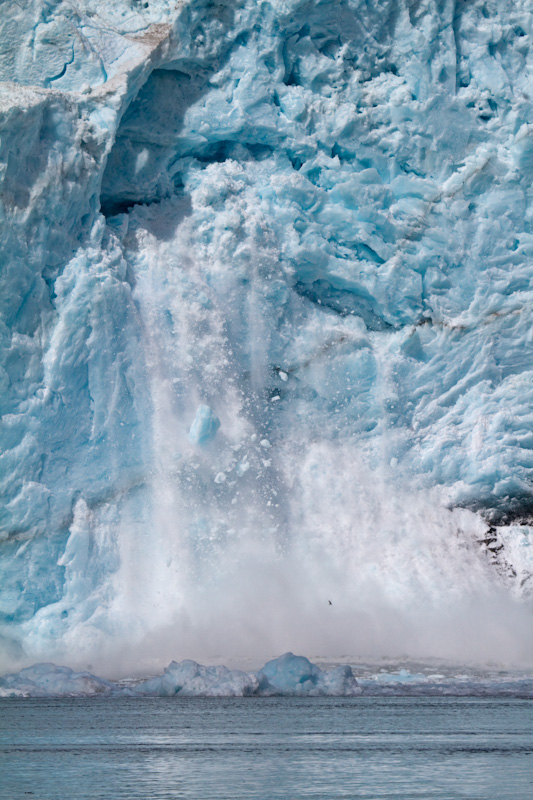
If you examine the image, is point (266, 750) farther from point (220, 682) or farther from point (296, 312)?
point (296, 312)

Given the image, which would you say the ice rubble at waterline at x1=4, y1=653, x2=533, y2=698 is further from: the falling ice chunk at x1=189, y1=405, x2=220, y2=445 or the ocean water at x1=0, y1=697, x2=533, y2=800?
the falling ice chunk at x1=189, y1=405, x2=220, y2=445

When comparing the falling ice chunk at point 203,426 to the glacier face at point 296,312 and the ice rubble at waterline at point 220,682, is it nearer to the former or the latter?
the glacier face at point 296,312

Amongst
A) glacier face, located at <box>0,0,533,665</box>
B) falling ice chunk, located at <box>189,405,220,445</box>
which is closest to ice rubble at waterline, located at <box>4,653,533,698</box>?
glacier face, located at <box>0,0,533,665</box>

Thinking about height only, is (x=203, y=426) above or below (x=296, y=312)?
below

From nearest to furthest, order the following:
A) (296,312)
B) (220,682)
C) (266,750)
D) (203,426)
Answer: (266,750), (220,682), (203,426), (296,312)

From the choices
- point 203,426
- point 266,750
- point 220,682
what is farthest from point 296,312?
point 266,750

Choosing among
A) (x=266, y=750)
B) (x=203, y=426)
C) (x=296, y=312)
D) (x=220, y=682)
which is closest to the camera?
(x=266, y=750)

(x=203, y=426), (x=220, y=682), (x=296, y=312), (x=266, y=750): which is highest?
(x=296, y=312)
